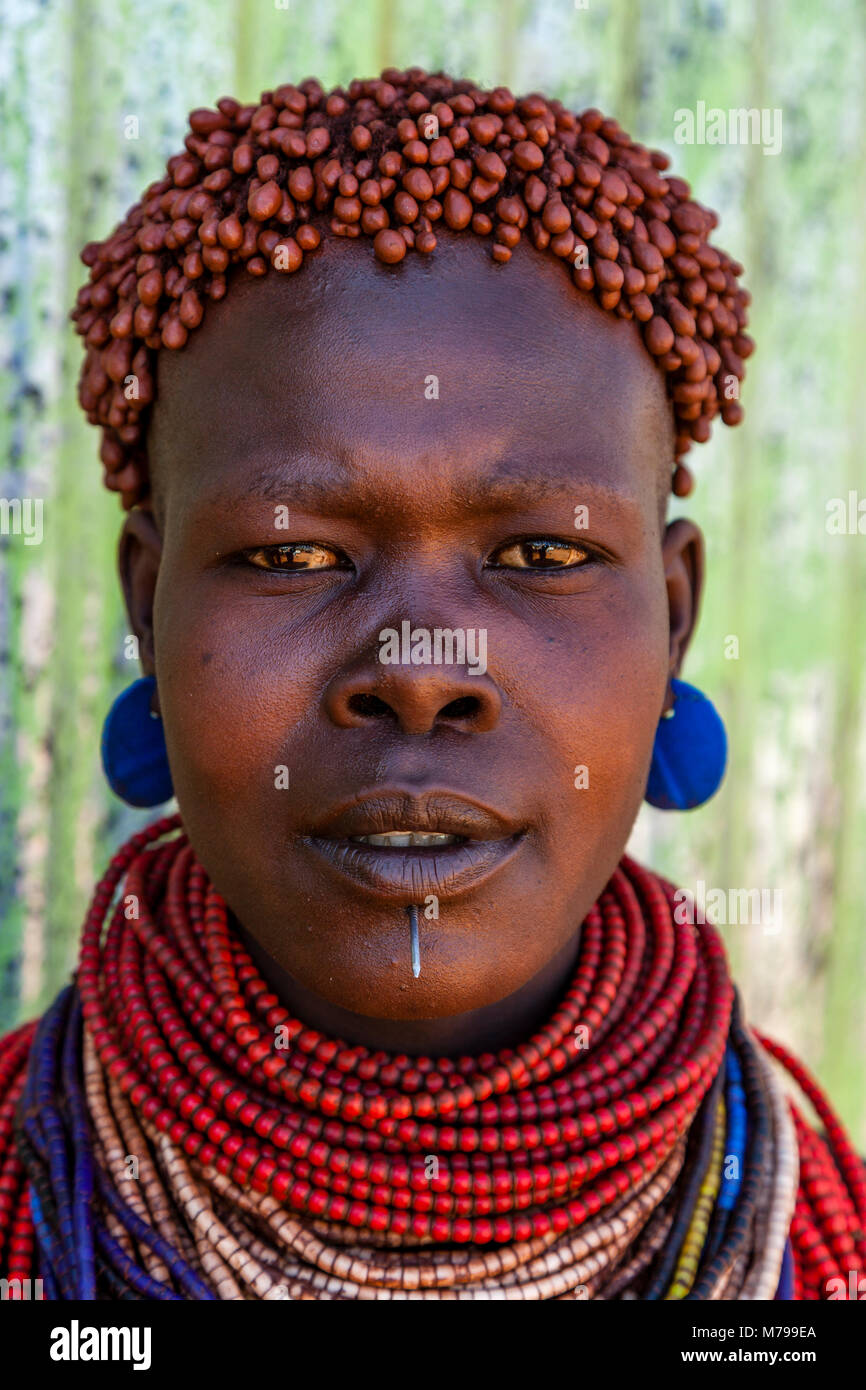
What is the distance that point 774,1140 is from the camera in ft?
6.07

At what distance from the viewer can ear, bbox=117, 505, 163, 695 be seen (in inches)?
73.0

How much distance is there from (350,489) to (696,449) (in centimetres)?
153

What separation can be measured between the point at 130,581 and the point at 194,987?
1.95ft

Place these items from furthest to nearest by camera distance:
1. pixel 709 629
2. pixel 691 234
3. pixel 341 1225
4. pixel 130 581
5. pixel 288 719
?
pixel 709 629, pixel 130 581, pixel 691 234, pixel 341 1225, pixel 288 719

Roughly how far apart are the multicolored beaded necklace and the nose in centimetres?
46

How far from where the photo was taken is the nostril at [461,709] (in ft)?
4.96

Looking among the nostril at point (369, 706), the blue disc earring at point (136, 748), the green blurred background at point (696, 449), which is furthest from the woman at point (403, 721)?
the green blurred background at point (696, 449)

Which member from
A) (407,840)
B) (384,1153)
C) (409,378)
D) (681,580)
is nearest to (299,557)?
(409,378)

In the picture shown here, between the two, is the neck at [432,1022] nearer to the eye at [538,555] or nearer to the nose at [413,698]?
the nose at [413,698]

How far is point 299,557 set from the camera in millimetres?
1592

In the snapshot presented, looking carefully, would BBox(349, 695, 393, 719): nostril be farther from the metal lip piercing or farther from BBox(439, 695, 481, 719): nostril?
the metal lip piercing

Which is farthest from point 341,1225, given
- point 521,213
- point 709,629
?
point 709,629

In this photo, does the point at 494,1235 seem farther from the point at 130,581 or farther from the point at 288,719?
the point at 130,581

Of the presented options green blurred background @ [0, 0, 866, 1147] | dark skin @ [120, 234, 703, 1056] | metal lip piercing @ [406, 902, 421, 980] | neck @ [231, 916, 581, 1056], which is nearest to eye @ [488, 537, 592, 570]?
dark skin @ [120, 234, 703, 1056]
